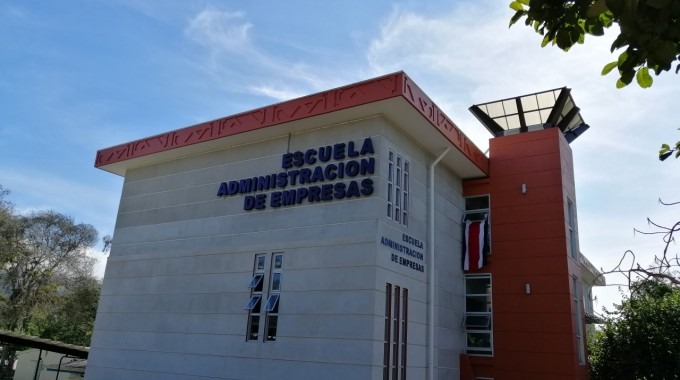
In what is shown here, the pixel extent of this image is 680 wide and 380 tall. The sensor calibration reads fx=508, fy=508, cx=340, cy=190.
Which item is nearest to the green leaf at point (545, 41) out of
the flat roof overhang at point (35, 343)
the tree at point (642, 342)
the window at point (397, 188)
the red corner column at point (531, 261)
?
the window at point (397, 188)

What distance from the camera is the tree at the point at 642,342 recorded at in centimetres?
1251

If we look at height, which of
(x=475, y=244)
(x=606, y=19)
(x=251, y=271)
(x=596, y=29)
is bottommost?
(x=251, y=271)

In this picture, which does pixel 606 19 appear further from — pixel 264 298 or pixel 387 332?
pixel 264 298

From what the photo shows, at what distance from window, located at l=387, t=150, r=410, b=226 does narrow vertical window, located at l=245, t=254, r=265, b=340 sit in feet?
11.0

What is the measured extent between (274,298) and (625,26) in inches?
401

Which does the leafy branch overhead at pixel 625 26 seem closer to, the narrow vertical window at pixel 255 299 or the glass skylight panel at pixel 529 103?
the narrow vertical window at pixel 255 299

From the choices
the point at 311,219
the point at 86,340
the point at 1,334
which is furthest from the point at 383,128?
the point at 86,340

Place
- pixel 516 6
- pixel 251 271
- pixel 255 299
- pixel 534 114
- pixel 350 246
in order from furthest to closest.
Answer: pixel 534 114, pixel 251 271, pixel 255 299, pixel 350 246, pixel 516 6

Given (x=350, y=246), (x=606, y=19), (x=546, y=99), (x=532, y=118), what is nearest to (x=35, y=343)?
(x=350, y=246)

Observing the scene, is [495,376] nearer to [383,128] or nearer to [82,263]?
[383,128]

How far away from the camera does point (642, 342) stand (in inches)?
515

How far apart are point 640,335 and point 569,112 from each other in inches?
264

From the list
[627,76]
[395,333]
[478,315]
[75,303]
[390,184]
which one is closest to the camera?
[627,76]

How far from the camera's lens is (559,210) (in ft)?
46.2
